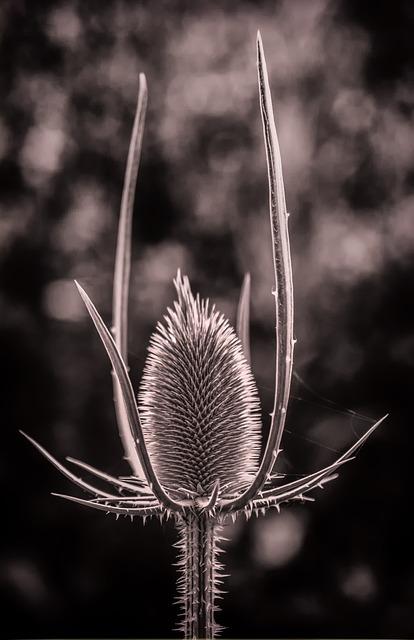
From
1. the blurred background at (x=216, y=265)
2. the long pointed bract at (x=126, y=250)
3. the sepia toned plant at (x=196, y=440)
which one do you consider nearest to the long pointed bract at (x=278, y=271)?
the sepia toned plant at (x=196, y=440)

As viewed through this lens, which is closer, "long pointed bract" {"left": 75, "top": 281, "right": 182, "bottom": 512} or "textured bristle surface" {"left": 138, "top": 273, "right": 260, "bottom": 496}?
"long pointed bract" {"left": 75, "top": 281, "right": 182, "bottom": 512}

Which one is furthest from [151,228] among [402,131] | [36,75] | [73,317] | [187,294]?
[187,294]

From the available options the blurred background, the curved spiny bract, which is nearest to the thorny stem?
the curved spiny bract

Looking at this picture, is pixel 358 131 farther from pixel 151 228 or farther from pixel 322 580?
pixel 322 580

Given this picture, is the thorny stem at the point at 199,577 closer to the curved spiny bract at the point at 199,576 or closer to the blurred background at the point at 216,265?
the curved spiny bract at the point at 199,576

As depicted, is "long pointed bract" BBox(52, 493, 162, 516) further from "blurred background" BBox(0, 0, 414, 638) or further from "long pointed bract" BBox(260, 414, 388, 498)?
"blurred background" BBox(0, 0, 414, 638)

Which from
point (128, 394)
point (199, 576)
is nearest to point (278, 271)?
point (128, 394)

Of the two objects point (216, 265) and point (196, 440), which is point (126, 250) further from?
point (216, 265)
